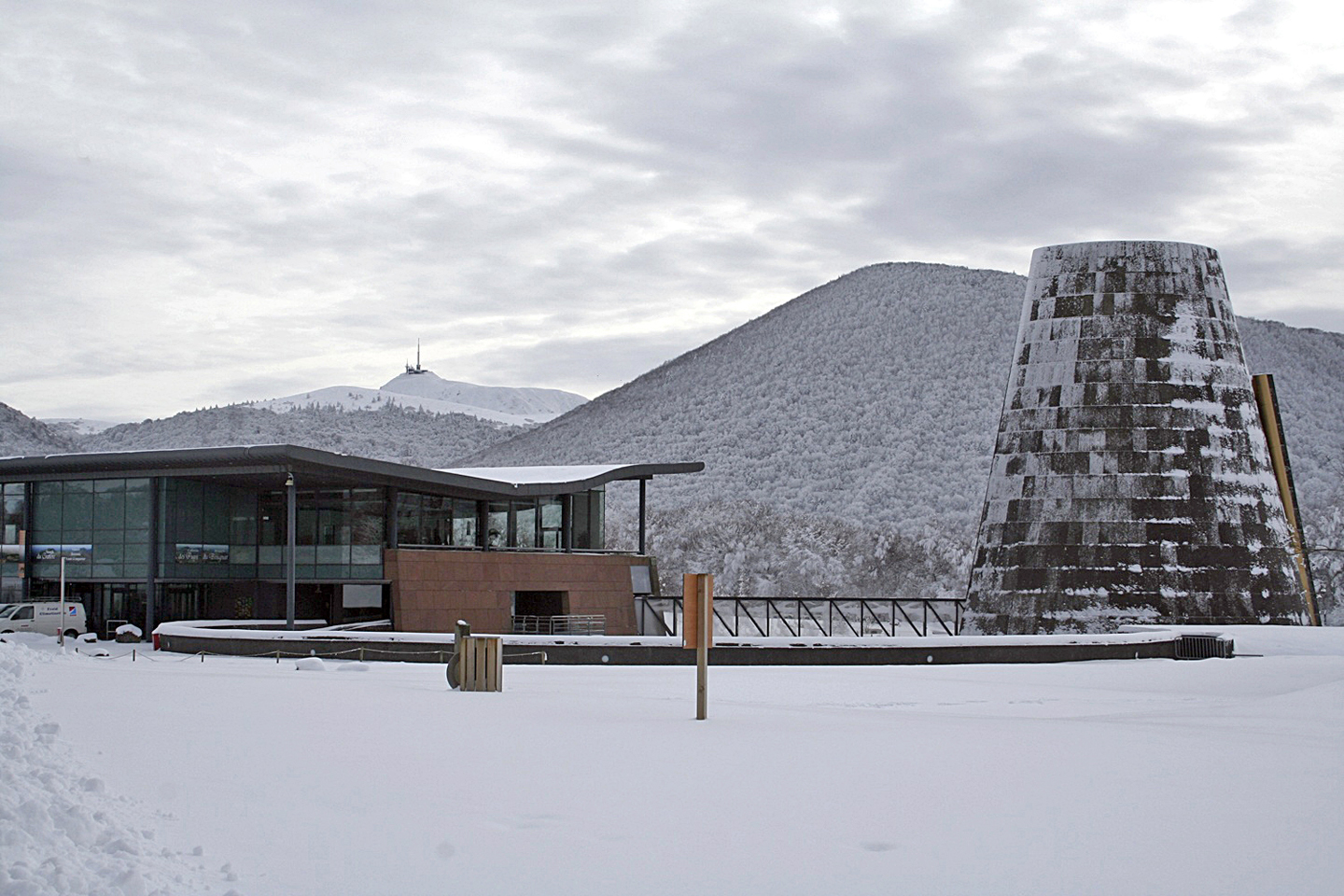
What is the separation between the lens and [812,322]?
153 m

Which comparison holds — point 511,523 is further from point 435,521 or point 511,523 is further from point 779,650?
point 779,650

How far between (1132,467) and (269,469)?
19.9 meters

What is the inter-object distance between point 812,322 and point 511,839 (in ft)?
481

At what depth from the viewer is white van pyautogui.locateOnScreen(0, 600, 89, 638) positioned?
112ft

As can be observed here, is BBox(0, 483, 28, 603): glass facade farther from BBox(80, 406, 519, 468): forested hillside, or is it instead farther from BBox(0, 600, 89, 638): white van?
BBox(80, 406, 519, 468): forested hillside

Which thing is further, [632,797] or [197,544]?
[197,544]

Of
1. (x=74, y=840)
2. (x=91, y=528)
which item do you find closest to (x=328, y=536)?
(x=91, y=528)

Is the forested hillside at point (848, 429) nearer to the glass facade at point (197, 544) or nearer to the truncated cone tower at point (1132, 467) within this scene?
the glass facade at point (197, 544)

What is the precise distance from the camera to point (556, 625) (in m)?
40.4

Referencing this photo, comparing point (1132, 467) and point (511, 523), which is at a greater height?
point (1132, 467)

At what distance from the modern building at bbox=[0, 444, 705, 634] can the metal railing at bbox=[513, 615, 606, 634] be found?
0.21m

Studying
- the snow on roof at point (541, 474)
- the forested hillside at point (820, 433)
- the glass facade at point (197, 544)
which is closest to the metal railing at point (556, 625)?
the glass facade at point (197, 544)

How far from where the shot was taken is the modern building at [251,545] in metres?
36.4

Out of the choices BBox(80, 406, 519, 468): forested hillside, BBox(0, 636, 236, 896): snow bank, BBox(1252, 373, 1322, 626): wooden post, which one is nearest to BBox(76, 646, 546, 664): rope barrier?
BBox(1252, 373, 1322, 626): wooden post
